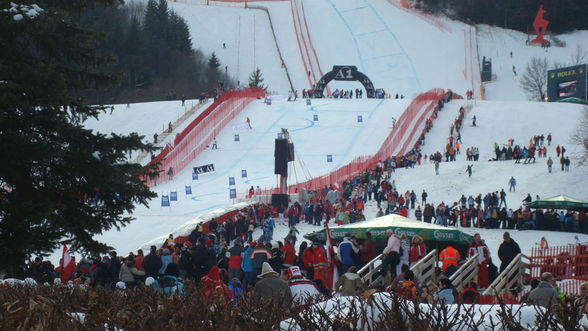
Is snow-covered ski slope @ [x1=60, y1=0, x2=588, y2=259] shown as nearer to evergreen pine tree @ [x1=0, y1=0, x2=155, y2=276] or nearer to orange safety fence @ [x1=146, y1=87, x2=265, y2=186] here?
orange safety fence @ [x1=146, y1=87, x2=265, y2=186]

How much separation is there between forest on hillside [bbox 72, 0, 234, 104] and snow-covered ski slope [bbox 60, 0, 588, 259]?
→ 2.09 meters

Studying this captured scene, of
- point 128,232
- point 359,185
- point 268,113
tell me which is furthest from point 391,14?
point 128,232

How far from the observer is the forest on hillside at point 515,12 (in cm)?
7319

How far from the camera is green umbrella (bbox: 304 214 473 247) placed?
14.1 metres

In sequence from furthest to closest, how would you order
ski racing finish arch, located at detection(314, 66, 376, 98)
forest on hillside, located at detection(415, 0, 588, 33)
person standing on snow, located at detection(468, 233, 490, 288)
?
forest on hillside, located at detection(415, 0, 588, 33)
ski racing finish arch, located at detection(314, 66, 376, 98)
person standing on snow, located at detection(468, 233, 490, 288)

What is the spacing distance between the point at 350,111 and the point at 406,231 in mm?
30726

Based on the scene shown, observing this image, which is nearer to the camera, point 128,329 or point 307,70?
point 128,329

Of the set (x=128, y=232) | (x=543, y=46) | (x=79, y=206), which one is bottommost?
(x=128, y=232)

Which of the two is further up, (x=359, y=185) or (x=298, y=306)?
(x=298, y=306)

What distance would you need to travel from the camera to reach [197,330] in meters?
4.16

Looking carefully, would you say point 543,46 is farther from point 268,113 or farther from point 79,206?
point 79,206

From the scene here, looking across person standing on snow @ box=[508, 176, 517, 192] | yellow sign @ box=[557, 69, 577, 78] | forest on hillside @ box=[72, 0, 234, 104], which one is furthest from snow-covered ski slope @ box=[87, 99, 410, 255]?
forest on hillside @ box=[72, 0, 234, 104]

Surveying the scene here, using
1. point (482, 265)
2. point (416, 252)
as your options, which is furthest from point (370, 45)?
point (482, 265)

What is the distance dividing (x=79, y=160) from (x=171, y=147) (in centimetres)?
2858
